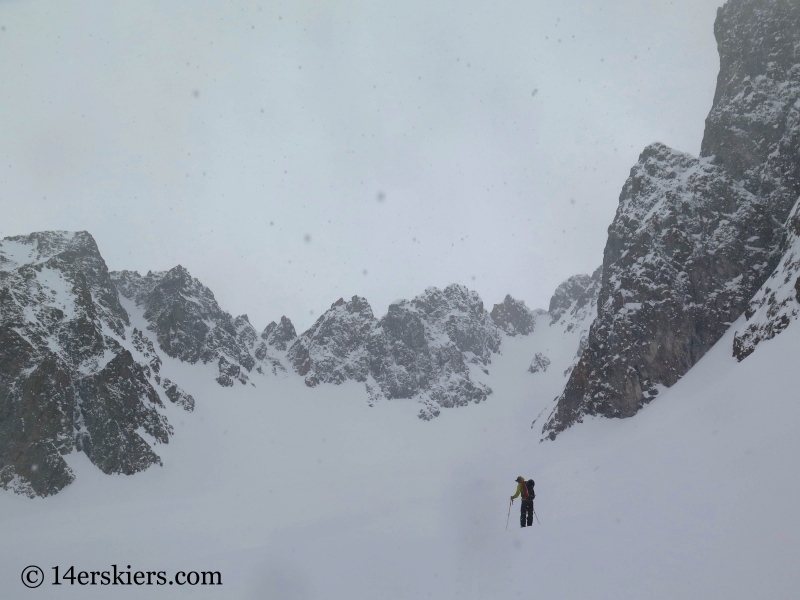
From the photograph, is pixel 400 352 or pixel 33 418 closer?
pixel 33 418

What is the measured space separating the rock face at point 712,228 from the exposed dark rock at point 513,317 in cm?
8489

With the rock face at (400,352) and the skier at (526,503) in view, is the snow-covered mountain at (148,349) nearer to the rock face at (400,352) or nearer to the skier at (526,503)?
the rock face at (400,352)

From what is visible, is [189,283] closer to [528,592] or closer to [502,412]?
[502,412]

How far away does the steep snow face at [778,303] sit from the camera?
80.0 ft

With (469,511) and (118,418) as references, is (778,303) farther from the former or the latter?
(118,418)

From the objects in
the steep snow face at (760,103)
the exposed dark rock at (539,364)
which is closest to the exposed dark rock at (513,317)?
the exposed dark rock at (539,364)

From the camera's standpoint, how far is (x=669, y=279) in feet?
127

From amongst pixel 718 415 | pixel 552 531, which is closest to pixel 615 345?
pixel 718 415

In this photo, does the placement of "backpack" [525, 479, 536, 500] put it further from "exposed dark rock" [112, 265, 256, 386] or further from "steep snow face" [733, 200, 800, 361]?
"exposed dark rock" [112, 265, 256, 386]

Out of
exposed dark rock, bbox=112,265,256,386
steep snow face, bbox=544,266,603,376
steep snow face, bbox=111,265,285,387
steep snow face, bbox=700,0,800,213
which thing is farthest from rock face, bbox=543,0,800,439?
exposed dark rock, bbox=112,265,256,386

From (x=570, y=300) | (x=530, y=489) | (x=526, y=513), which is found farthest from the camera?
(x=570, y=300)

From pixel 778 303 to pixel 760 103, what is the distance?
898 inches

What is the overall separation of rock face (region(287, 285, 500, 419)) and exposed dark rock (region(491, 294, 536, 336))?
22.5 metres

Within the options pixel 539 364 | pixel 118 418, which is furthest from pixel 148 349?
pixel 539 364
